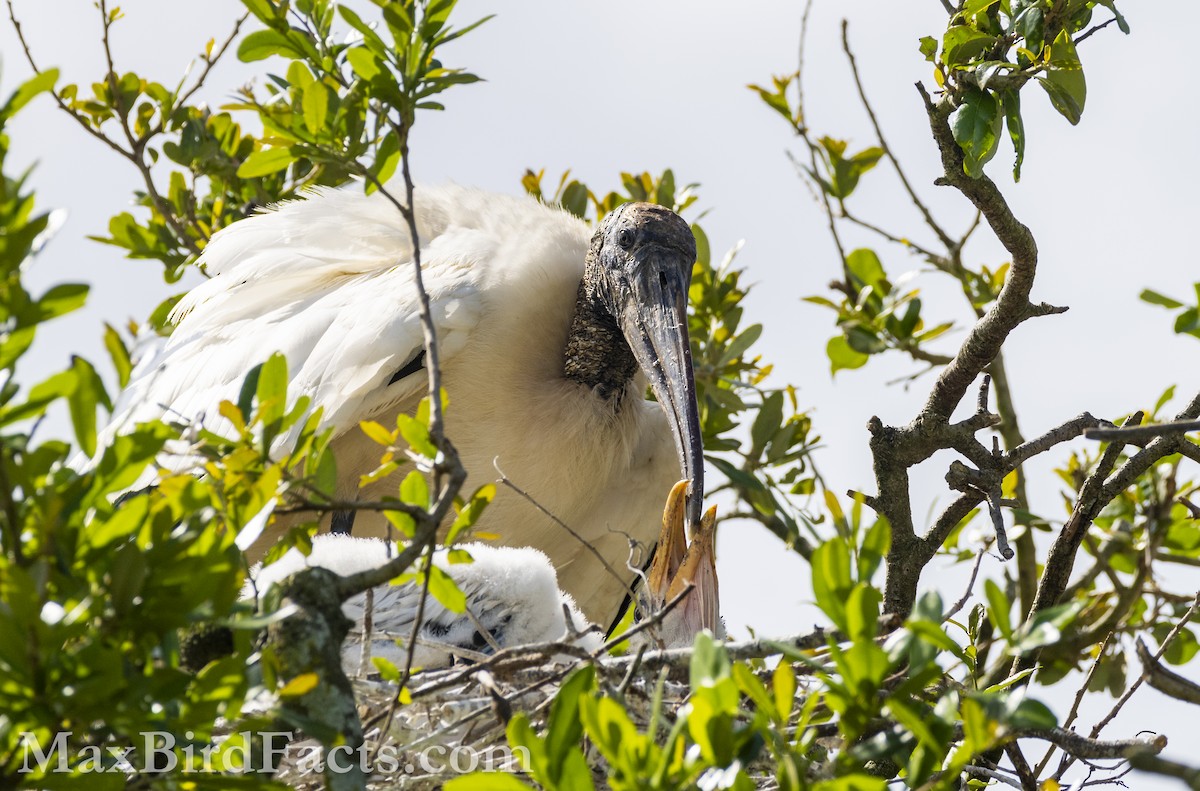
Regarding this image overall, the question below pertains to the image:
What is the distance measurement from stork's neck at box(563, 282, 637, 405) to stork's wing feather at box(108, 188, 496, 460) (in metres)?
0.41

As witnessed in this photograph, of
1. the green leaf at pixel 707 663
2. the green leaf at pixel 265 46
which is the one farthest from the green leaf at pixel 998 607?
the green leaf at pixel 265 46

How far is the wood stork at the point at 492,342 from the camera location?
3.89 metres

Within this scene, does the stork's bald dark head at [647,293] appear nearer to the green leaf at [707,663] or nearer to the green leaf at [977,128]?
the green leaf at [977,128]

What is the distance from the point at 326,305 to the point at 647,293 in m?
0.98

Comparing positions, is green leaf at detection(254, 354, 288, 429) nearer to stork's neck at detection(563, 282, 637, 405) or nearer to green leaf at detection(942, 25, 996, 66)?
green leaf at detection(942, 25, 996, 66)

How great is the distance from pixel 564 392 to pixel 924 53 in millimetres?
1814

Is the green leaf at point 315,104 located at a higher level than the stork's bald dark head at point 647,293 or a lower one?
lower

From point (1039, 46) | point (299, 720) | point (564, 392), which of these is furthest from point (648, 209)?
point (299, 720)

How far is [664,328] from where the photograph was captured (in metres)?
4.23

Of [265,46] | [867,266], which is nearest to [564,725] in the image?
[265,46]

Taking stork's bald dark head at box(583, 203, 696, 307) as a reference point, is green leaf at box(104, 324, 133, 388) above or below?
below

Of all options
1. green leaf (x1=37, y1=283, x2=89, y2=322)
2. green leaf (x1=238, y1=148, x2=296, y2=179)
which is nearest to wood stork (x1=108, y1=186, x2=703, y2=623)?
green leaf (x1=238, y1=148, x2=296, y2=179)

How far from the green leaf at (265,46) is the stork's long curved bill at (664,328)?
1.67 m

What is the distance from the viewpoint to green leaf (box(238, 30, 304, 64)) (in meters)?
2.58
